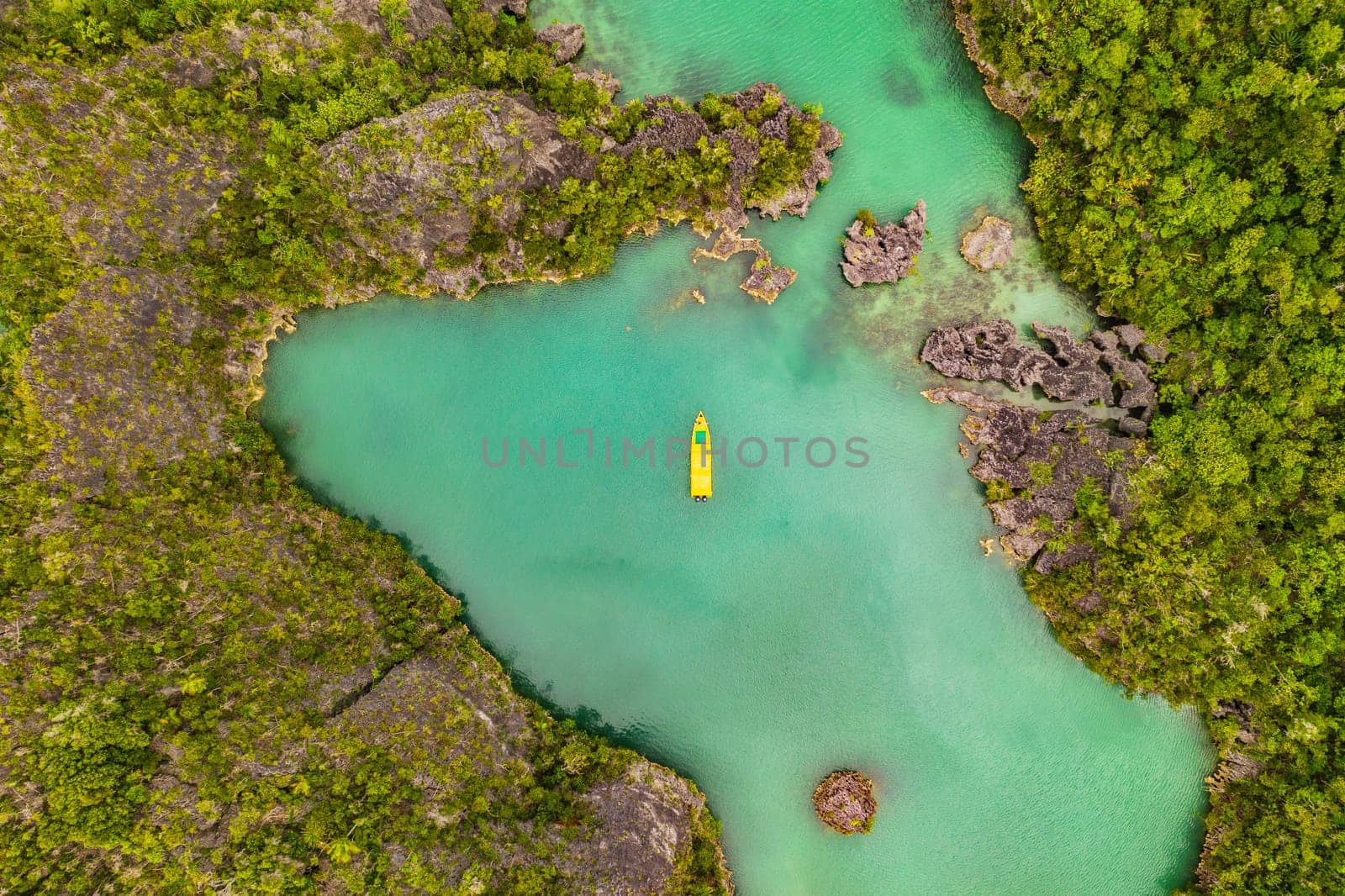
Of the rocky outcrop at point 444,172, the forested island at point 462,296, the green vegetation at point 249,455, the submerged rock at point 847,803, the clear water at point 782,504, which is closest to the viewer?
the green vegetation at point 249,455

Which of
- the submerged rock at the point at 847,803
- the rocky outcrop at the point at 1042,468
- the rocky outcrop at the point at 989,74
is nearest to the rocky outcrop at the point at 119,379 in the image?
the submerged rock at the point at 847,803

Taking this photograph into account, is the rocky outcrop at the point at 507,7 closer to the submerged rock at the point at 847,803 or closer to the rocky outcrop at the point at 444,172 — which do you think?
the rocky outcrop at the point at 444,172

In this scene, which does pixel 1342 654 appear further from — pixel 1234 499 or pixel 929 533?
pixel 929 533

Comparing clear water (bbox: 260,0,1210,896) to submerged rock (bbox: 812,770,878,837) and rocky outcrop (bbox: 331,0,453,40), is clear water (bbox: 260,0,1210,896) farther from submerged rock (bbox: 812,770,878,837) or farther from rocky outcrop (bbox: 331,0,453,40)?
rocky outcrop (bbox: 331,0,453,40)

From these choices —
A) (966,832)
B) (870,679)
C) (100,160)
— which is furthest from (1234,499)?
(100,160)

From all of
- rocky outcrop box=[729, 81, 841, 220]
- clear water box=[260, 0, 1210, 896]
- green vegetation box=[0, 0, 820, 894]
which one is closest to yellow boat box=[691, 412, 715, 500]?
clear water box=[260, 0, 1210, 896]

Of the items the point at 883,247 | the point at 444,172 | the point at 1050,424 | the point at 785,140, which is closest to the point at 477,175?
the point at 444,172
